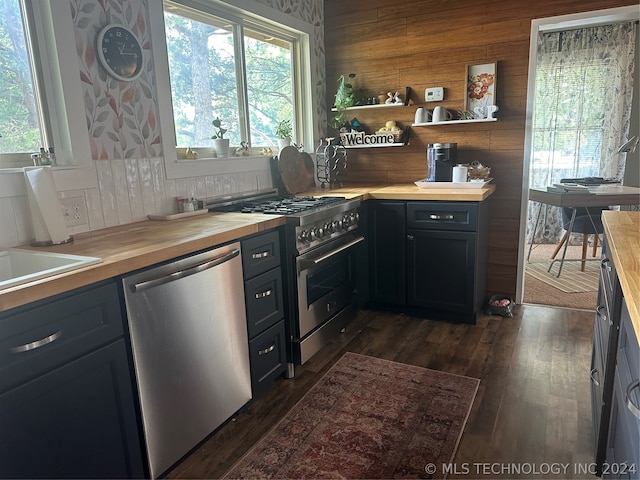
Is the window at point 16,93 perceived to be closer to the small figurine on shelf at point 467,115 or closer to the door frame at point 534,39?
the small figurine on shelf at point 467,115

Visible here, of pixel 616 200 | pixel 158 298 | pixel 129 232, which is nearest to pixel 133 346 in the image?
pixel 158 298

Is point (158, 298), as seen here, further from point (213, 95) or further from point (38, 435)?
point (213, 95)

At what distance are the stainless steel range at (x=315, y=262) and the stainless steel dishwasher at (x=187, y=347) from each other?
1.27 ft

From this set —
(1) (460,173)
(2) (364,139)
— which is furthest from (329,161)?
(1) (460,173)

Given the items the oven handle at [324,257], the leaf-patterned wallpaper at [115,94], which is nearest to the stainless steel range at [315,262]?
the oven handle at [324,257]

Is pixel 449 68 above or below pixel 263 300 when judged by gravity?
above

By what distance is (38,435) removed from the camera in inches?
45.8

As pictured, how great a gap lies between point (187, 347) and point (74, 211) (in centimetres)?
77

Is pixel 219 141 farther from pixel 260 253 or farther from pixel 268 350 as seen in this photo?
pixel 268 350

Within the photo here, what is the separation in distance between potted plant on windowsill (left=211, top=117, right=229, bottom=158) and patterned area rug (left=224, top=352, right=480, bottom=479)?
1.42 metres

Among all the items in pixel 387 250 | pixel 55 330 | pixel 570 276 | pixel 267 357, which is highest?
pixel 55 330

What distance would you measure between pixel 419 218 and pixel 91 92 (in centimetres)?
196

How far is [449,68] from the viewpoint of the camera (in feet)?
10.3

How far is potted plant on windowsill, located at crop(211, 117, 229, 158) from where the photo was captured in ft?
8.59
